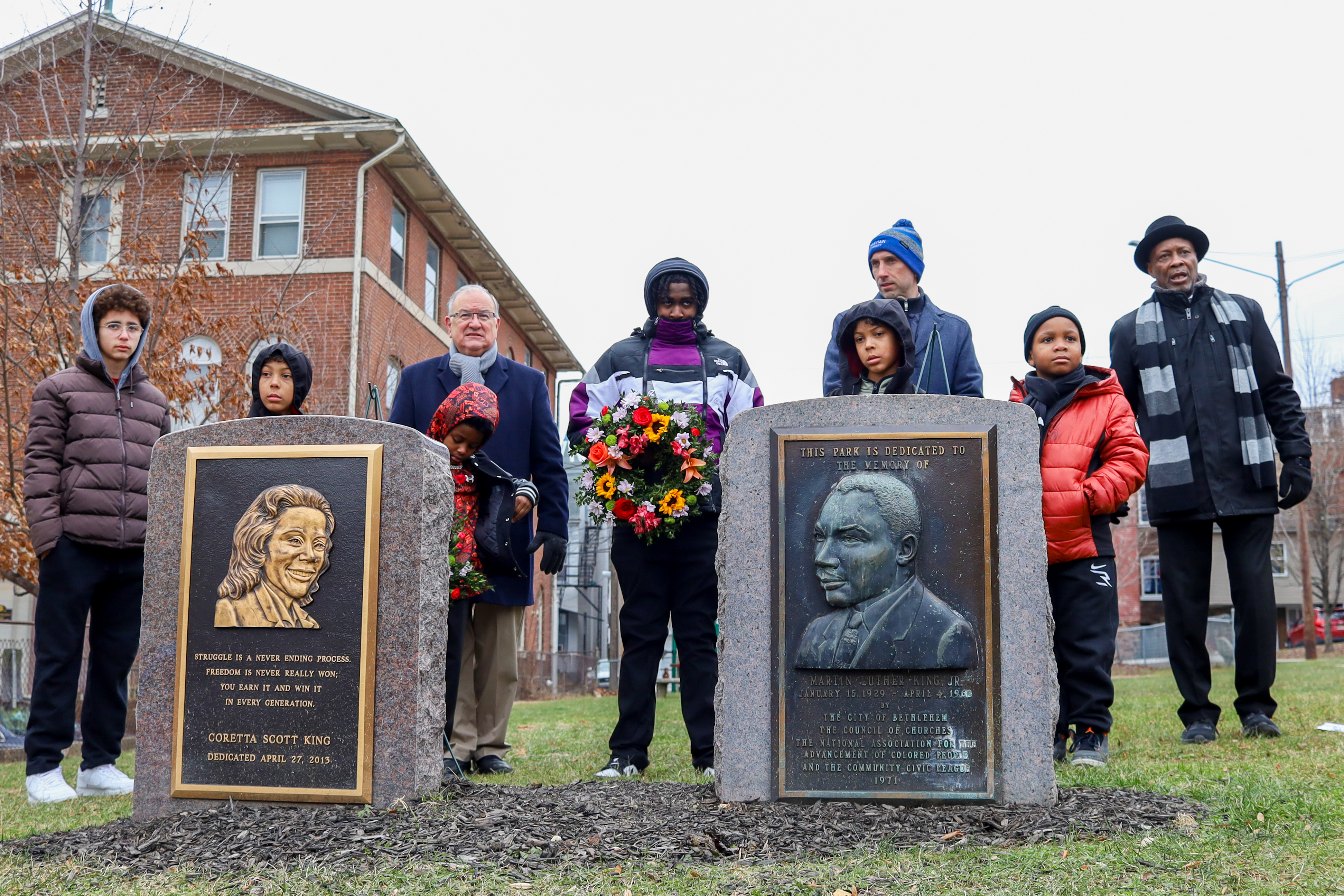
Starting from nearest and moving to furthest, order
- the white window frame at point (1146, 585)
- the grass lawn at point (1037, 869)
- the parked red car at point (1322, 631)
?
the grass lawn at point (1037, 869) → the parked red car at point (1322, 631) → the white window frame at point (1146, 585)

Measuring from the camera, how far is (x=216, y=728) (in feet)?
14.3

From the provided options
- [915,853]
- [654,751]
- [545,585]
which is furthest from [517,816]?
[545,585]

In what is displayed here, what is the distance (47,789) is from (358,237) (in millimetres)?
14667

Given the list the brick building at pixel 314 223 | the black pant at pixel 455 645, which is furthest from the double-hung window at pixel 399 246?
the black pant at pixel 455 645

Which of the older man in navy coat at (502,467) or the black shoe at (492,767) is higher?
the older man in navy coat at (502,467)

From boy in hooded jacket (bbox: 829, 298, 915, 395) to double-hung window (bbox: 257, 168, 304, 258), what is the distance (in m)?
16.4

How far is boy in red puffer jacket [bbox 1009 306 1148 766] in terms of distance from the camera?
4.98 m

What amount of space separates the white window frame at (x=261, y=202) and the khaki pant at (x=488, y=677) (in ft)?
49.7

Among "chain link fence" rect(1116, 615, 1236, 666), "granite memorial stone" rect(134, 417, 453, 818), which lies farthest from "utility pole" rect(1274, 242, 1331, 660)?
"granite memorial stone" rect(134, 417, 453, 818)

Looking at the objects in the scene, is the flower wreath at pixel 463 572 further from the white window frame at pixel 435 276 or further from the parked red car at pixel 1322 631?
the parked red car at pixel 1322 631

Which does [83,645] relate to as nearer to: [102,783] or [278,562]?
[102,783]

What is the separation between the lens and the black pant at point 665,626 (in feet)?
17.1

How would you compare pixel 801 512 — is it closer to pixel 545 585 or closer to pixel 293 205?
pixel 293 205

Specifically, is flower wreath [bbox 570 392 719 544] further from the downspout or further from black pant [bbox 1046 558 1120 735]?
the downspout
